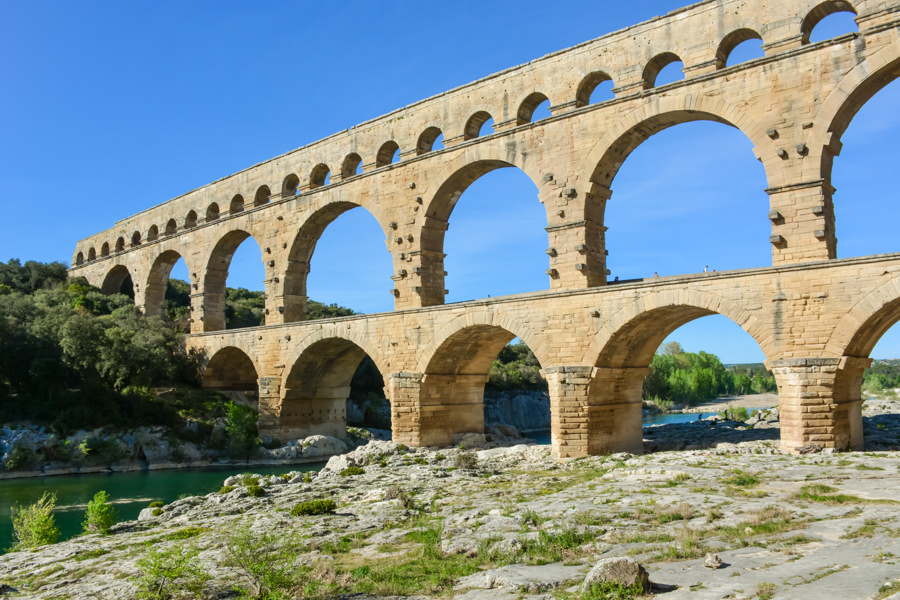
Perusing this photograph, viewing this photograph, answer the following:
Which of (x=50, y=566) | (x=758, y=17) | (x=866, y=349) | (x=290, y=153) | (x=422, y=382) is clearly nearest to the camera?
(x=50, y=566)

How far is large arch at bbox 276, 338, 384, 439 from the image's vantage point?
26.1 meters

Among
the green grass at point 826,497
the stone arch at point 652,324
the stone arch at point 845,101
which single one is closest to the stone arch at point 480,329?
the stone arch at point 652,324

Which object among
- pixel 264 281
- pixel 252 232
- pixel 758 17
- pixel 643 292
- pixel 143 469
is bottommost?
pixel 143 469

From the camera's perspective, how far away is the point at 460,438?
2202cm

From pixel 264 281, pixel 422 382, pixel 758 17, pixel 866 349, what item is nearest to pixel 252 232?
pixel 264 281

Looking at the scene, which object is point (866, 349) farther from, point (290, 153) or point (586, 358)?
point (290, 153)

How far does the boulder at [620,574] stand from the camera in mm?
6184

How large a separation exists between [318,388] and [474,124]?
39.6 ft

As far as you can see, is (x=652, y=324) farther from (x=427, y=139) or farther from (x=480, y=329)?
(x=427, y=139)

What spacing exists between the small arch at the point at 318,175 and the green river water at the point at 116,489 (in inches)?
409

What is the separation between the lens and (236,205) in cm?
3073

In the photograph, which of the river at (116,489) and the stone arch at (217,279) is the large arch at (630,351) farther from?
the stone arch at (217,279)

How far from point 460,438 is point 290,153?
13247 mm

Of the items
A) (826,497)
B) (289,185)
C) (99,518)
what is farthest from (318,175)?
(826,497)
